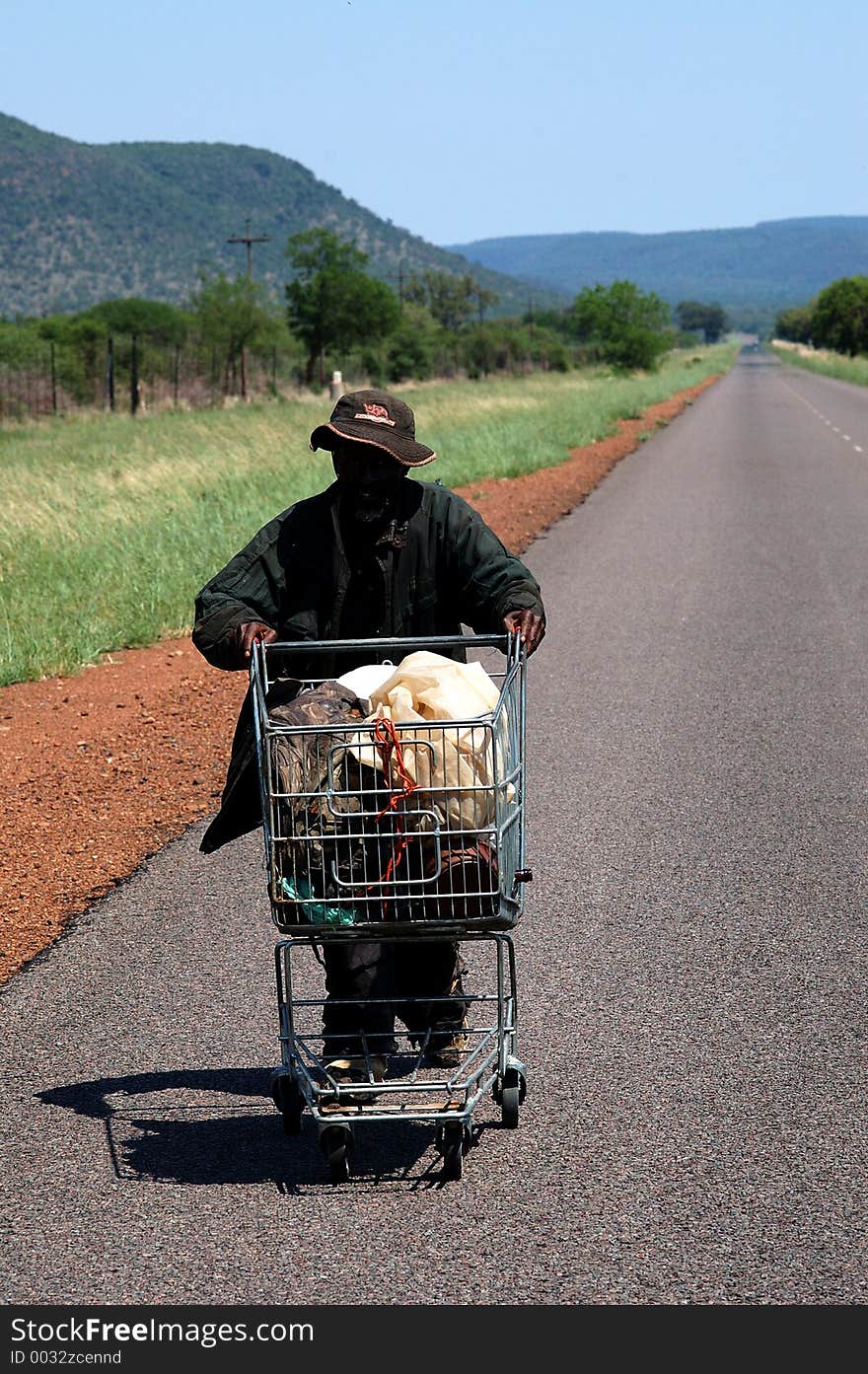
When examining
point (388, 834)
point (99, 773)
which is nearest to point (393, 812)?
point (388, 834)

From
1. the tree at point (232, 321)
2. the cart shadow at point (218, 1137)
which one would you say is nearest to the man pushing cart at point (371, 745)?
the cart shadow at point (218, 1137)

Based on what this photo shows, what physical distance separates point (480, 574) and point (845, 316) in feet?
495

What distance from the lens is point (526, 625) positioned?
4.31 metres

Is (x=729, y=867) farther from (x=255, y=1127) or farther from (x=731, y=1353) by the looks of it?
(x=731, y=1353)

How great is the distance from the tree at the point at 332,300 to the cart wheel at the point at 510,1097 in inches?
2556

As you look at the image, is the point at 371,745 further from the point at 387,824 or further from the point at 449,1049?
the point at 449,1049

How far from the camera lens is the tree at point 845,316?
144250mm

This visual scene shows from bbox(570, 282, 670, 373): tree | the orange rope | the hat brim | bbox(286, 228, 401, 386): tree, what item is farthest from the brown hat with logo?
bbox(570, 282, 670, 373): tree

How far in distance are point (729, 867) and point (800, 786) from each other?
56.6 inches

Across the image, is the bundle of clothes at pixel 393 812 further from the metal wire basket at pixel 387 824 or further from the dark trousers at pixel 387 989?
the dark trousers at pixel 387 989

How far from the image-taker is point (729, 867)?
21.6 feet

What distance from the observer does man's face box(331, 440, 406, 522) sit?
426 centimetres

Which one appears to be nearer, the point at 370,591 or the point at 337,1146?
the point at 337,1146

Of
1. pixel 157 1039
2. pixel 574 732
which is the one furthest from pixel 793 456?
pixel 157 1039
